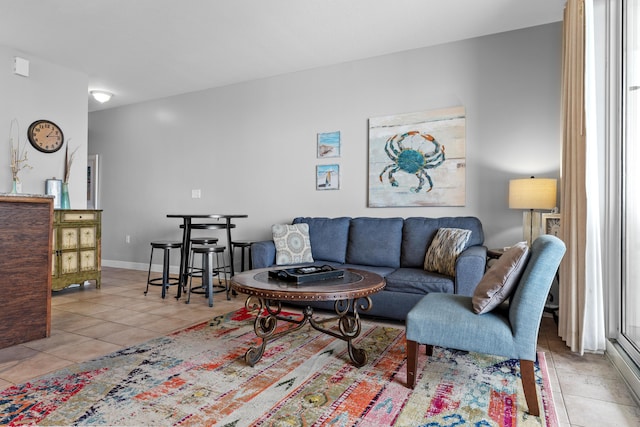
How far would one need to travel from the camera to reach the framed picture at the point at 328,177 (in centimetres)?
445

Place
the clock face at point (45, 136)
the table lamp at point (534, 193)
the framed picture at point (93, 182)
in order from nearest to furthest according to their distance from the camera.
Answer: the table lamp at point (534, 193) → the clock face at point (45, 136) → the framed picture at point (93, 182)

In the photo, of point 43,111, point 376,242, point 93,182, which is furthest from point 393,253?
point 93,182

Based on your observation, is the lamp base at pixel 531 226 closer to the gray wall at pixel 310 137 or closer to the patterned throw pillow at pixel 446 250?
the gray wall at pixel 310 137

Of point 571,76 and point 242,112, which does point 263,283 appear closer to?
point 571,76

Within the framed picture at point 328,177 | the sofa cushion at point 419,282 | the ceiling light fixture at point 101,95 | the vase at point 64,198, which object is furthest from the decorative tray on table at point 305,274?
the ceiling light fixture at point 101,95

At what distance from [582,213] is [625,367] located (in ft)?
3.26

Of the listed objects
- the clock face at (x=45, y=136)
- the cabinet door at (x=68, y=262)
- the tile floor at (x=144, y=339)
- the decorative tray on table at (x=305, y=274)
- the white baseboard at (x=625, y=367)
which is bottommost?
the tile floor at (x=144, y=339)

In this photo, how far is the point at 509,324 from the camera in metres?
1.84

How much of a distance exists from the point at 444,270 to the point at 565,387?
124 centimetres

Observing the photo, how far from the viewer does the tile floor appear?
1.84m

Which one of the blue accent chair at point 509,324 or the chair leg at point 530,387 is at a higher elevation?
the blue accent chair at point 509,324

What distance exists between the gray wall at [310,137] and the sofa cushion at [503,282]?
1.86 metres

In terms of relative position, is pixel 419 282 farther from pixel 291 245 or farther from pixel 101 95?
pixel 101 95

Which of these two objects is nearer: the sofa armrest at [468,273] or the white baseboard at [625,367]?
the white baseboard at [625,367]
